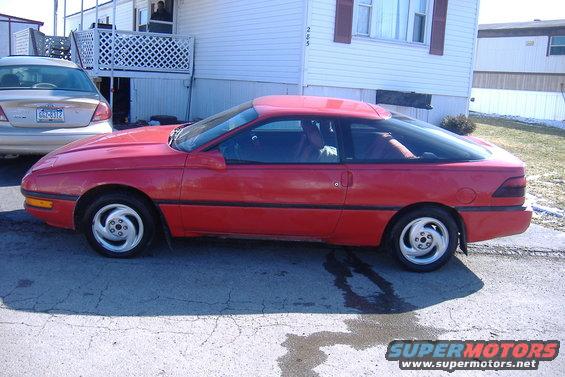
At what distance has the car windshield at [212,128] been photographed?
4930mm

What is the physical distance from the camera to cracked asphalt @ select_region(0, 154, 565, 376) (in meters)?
3.42

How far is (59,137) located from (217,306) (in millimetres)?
3958

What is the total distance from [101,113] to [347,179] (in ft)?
13.3

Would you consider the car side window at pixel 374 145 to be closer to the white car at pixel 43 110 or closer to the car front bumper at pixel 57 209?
the car front bumper at pixel 57 209

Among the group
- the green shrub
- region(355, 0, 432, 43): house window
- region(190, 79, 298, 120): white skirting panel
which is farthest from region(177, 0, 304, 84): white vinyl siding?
the green shrub

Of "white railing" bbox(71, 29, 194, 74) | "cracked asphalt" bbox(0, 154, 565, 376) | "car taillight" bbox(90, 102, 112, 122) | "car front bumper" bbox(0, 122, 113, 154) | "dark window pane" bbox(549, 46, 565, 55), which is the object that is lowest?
"cracked asphalt" bbox(0, 154, 565, 376)

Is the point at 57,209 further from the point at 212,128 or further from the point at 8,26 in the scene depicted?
the point at 8,26

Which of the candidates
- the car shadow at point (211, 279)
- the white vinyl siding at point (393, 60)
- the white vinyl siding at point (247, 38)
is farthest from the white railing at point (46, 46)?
the car shadow at point (211, 279)

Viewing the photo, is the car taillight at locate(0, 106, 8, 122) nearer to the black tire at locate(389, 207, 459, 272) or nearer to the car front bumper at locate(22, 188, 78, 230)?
the car front bumper at locate(22, 188, 78, 230)

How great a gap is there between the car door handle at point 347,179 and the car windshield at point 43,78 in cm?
461

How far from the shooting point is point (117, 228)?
16.0 ft

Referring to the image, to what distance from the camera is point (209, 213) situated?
4.79 metres

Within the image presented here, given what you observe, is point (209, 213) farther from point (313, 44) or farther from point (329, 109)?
point (313, 44)

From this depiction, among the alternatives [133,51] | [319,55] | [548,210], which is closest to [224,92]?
Answer: [133,51]
